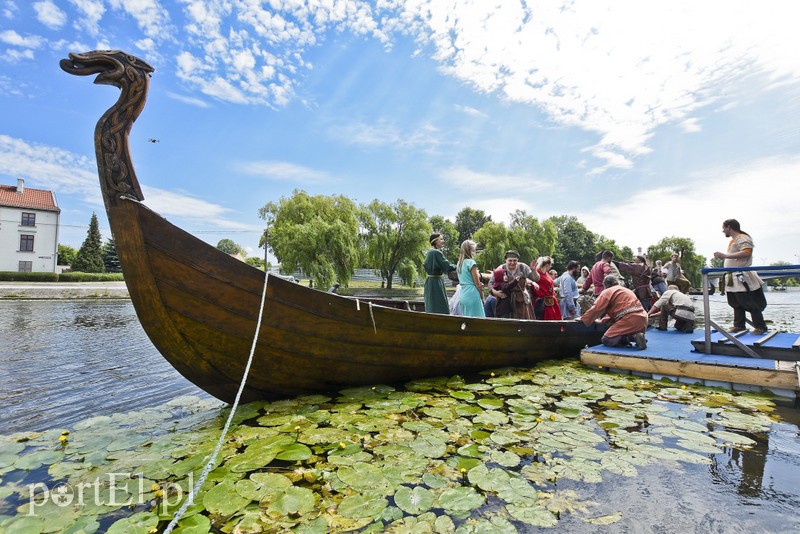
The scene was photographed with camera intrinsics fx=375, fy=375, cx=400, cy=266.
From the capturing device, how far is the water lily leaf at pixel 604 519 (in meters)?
1.77

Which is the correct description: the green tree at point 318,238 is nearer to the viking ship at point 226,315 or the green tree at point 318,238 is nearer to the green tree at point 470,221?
the viking ship at point 226,315

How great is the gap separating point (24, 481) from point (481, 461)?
2659mm

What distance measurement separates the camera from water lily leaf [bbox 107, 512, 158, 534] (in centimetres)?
163

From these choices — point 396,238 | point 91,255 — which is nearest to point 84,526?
point 396,238

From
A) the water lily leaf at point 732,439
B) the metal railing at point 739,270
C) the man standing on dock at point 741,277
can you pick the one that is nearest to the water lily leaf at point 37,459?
the water lily leaf at point 732,439

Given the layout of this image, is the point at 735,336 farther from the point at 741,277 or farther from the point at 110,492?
the point at 110,492

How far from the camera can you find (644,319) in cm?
496

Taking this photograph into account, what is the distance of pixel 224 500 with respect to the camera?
1.86m

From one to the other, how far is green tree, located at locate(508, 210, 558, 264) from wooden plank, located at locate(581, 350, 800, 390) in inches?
1444

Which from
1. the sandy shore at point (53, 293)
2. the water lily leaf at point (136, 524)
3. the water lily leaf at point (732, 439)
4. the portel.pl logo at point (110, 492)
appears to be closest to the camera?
the water lily leaf at point (136, 524)

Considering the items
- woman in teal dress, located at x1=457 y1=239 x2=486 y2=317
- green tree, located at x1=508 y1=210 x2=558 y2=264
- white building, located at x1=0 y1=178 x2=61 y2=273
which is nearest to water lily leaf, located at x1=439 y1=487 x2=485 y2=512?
woman in teal dress, located at x1=457 y1=239 x2=486 y2=317

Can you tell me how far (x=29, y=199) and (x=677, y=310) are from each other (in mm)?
45647

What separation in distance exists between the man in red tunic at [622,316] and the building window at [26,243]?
4242cm

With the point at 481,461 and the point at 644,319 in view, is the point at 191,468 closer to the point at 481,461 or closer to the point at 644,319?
the point at 481,461
